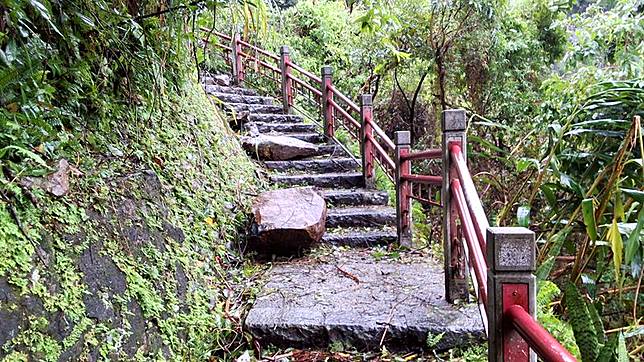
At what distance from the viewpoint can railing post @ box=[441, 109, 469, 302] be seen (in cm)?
237

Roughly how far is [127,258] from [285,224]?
5.42 feet

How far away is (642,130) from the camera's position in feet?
6.42

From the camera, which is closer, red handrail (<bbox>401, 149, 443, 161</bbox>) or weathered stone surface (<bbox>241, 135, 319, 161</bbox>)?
red handrail (<bbox>401, 149, 443, 161</bbox>)

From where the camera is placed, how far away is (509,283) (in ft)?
4.14

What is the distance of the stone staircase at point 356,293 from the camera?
231 cm

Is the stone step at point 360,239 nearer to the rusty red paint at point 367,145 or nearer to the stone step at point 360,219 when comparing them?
the stone step at point 360,219

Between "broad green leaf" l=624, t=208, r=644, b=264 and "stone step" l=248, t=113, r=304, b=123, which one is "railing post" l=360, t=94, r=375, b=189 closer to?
"stone step" l=248, t=113, r=304, b=123

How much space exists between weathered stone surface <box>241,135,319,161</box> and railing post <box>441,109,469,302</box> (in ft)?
10.4

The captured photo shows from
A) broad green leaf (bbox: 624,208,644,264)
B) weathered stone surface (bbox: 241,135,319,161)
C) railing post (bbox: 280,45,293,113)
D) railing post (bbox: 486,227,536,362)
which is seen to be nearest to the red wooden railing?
railing post (bbox: 486,227,536,362)

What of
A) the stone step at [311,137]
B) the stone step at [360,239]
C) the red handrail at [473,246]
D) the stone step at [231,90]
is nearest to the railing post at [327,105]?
the stone step at [311,137]

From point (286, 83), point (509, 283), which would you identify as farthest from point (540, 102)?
point (509, 283)

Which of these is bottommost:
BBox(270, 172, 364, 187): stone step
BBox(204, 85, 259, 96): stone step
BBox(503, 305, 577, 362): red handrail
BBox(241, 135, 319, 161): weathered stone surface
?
BBox(270, 172, 364, 187): stone step

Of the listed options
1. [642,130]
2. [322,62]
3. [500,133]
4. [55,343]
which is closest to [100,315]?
[55,343]

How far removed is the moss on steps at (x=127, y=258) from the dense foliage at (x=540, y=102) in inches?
39.9
